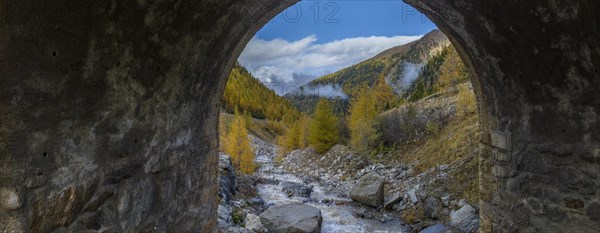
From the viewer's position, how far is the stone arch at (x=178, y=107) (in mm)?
2166

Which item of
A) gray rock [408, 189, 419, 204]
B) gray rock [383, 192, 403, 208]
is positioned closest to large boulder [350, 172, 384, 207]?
gray rock [383, 192, 403, 208]

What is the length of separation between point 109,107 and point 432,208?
26.5 ft

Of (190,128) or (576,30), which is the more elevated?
(576,30)

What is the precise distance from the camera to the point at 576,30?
2.90 m

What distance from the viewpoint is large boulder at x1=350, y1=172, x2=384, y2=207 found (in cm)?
1089

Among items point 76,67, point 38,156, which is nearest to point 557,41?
point 76,67

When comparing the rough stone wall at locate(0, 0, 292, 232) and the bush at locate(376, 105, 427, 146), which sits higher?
the rough stone wall at locate(0, 0, 292, 232)

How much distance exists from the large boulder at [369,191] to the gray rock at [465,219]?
2.63m

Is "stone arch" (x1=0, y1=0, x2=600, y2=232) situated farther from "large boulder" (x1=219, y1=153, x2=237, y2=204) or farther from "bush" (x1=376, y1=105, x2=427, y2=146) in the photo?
"bush" (x1=376, y1=105, x2=427, y2=146)

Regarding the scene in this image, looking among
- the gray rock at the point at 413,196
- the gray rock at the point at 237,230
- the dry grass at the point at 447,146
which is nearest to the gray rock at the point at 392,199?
the gray rock at the point at 413,196

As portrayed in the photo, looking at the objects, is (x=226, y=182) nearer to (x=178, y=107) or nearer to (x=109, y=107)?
(x=178, y=107)

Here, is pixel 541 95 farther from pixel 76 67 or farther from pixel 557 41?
pixel 76 67

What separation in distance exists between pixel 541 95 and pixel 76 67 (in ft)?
12.0

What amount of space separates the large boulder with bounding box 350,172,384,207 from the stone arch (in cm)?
644
